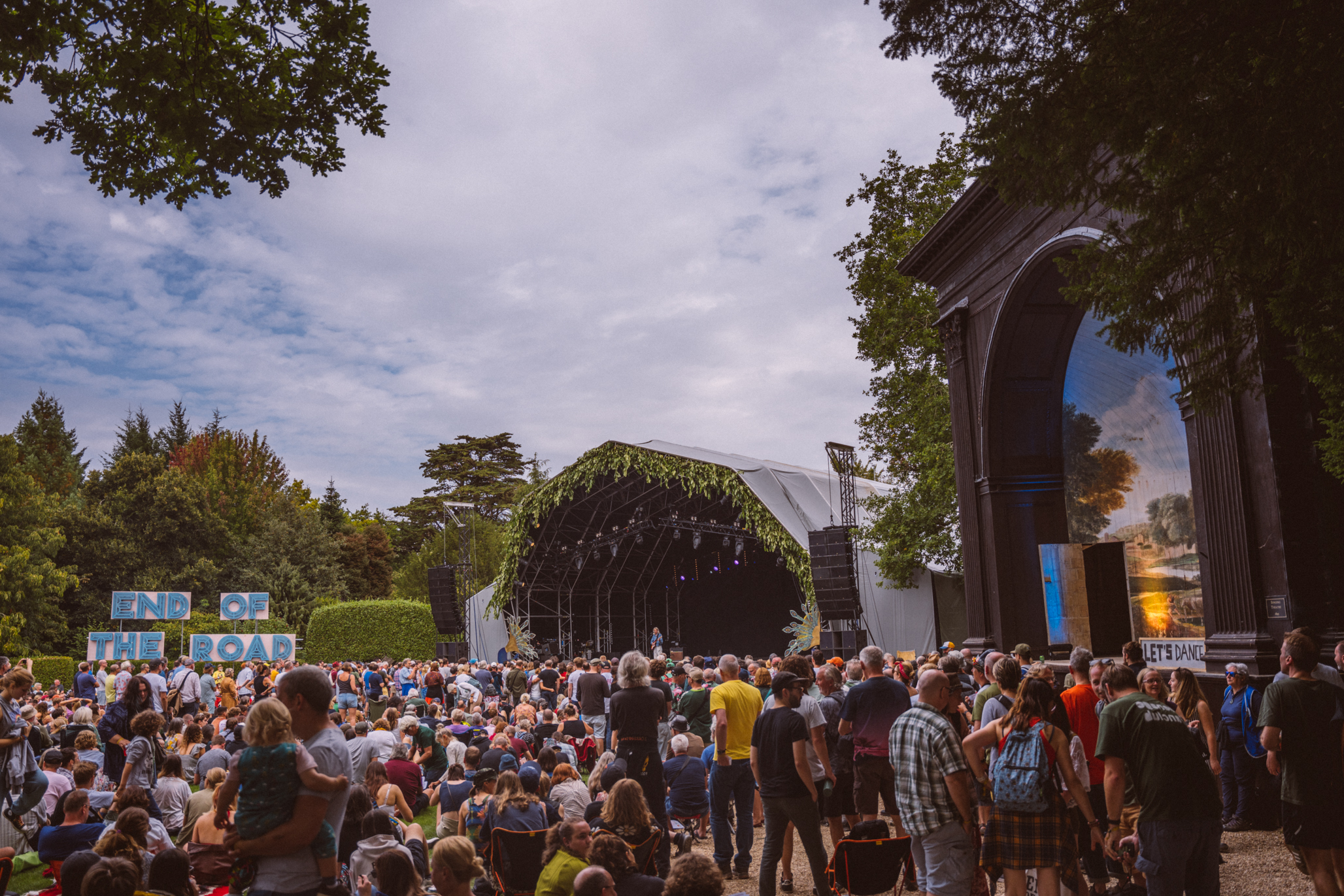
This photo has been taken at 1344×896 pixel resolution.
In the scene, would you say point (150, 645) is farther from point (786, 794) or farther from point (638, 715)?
point (786, 794)

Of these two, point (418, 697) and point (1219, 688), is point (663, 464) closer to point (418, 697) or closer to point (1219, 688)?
point (418, 697)

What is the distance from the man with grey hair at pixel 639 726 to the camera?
270 inches

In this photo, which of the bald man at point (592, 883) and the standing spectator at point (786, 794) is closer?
the bald man at point (592, 883)

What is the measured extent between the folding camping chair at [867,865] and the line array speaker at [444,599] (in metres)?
21.5

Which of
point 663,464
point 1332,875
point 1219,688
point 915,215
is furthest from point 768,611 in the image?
point 1332,875

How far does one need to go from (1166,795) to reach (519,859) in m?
3.49

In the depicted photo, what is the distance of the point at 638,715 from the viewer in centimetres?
686

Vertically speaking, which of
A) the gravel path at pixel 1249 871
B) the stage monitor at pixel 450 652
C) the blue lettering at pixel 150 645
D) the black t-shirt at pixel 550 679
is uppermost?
the blue lettering at pixel 150 645

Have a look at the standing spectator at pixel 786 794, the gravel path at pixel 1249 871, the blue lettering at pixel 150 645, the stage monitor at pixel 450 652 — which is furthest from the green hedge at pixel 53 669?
the standing spectator at pixel 786 794

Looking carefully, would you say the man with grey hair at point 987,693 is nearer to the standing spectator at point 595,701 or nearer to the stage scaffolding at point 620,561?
the standing spectator at point 595,701

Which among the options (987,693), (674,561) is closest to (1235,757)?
(987,693)

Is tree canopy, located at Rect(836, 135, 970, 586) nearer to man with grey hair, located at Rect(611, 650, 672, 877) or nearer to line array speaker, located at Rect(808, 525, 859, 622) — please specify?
line array speaker, located at Rect(808, 525, 859, 622)

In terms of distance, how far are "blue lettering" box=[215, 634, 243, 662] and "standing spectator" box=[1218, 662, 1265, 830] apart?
23572 millimetres

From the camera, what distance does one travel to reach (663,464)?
74.1ft
